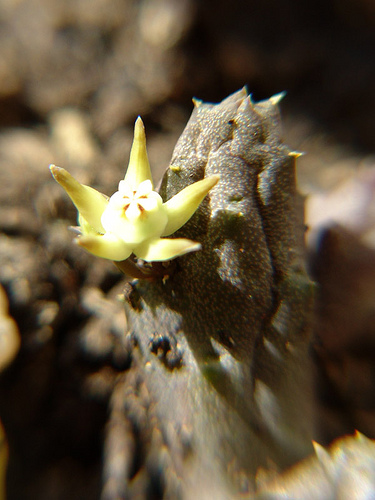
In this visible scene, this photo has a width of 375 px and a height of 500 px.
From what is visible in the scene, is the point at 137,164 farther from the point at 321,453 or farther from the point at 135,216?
the point at 321,453

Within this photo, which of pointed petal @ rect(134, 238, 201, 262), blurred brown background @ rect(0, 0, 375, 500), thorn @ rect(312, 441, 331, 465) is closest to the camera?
pointed petal @ rect(134, 238, 201, 262)

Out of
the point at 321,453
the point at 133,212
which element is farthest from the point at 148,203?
the point at 321,453

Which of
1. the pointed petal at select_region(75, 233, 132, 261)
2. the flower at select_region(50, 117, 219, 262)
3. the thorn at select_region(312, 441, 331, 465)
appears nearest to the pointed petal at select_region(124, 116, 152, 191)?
the flower at select_region(50, 117, 219, 262)

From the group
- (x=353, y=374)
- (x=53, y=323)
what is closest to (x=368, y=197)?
(x=353, y=374)

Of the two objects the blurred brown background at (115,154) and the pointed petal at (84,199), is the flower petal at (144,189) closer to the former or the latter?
the pointed petal at (84,199)

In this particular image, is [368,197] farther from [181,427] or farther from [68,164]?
[68,164]

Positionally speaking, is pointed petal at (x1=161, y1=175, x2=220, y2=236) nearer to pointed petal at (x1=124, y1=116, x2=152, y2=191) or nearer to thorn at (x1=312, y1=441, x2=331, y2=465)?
pointed petal at (x1=124, y1=116, x2=152, y2=191)

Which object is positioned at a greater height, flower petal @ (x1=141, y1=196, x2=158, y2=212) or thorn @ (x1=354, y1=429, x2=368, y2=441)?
flower petal @ (x1=141, y1=196, x2=158, y2=212)
